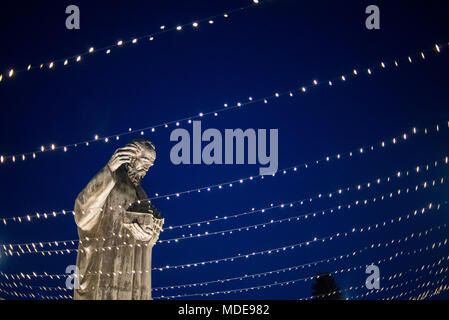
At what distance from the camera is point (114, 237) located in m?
4.46

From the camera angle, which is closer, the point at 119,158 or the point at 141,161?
the point at 119,158

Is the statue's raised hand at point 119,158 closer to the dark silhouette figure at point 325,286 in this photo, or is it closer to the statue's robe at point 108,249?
the statue's robe at point 108,249

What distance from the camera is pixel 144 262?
4.60m

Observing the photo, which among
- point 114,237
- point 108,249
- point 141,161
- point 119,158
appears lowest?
point 108,249

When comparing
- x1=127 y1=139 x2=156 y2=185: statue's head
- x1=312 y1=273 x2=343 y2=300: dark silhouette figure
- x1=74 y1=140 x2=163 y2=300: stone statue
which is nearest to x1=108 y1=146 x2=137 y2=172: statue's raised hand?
x1=74 y1=140 x2=163 y2=300: stone statue

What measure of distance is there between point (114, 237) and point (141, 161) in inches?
35.6

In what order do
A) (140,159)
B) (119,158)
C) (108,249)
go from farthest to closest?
(140,159) < (119,158) < (108,249)

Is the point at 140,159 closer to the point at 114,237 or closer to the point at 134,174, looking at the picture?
the point at 134,174

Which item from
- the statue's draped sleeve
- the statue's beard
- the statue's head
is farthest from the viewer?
the statue's beard

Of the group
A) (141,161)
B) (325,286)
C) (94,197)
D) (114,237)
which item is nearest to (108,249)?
(114,237)

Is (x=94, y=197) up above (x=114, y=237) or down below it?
above

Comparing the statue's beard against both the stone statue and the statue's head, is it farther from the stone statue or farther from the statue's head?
the stone statue

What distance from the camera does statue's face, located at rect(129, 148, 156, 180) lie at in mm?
4879

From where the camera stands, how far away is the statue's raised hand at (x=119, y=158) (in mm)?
4465
